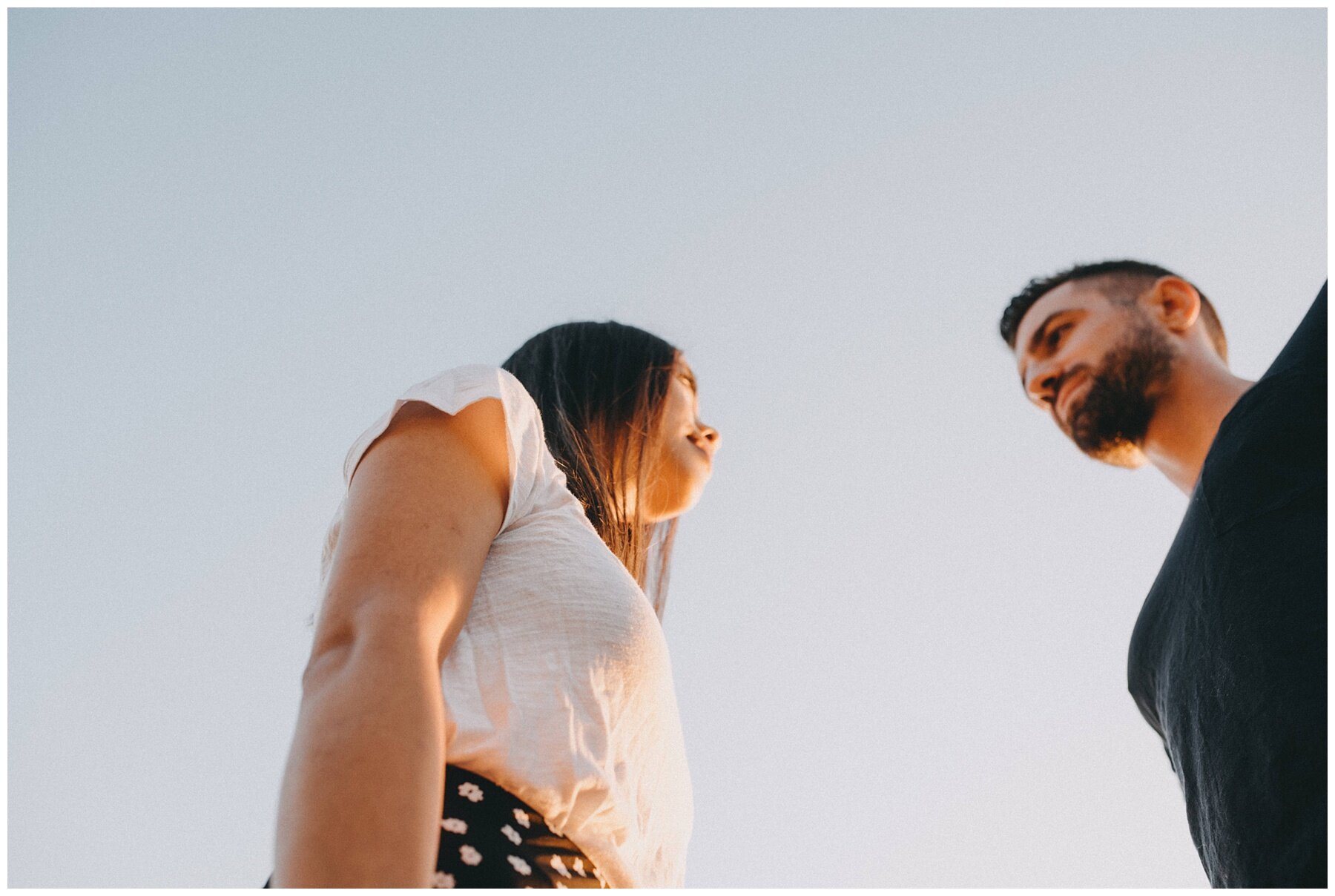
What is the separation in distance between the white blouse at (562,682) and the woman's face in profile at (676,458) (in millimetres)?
645

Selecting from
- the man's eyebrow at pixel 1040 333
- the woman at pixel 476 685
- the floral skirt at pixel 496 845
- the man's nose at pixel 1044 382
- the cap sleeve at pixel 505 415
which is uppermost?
the man's eyebrow at pixel 1040 333

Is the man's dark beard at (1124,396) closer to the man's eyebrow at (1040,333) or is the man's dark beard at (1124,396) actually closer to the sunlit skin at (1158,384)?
the sunlit skin at (1158,384)

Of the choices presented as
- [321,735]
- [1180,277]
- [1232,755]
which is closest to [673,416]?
[1232,755]

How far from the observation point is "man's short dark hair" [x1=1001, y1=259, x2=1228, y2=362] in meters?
2.93

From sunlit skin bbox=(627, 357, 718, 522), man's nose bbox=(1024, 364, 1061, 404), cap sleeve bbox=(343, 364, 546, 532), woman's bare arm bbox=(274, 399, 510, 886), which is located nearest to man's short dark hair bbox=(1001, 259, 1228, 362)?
man's nose bbox=(1024, 364, 1061, 404)

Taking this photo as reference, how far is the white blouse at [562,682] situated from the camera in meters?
1.07

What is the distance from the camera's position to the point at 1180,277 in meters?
2.98

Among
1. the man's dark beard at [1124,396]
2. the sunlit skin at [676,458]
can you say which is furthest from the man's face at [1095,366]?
the sunlit skin at [676,458]

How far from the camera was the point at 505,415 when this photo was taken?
1291mm

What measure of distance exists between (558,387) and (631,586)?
790mm

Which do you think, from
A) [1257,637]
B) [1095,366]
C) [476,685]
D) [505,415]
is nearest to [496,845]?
[476,685]

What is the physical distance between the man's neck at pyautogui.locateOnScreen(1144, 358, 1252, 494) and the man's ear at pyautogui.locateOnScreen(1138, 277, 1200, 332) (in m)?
0.18

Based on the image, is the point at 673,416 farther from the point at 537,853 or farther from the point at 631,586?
the point at 537,853

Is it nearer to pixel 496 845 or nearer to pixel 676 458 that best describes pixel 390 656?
pixel 496 845
